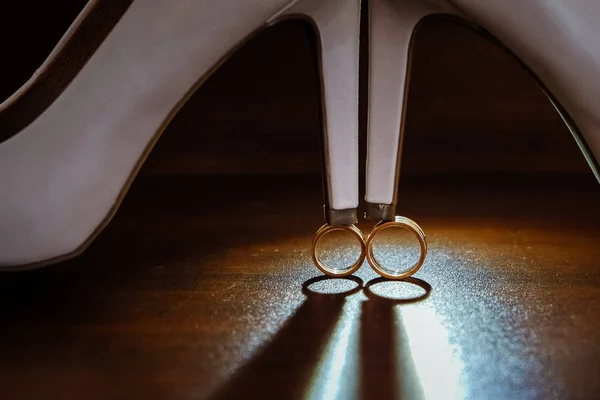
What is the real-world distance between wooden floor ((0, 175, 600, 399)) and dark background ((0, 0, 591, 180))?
25 cm

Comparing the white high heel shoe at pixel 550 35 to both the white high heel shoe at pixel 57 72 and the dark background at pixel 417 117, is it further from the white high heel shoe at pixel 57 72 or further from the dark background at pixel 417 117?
the dark background at pixel 417 117

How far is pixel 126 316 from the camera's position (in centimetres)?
47

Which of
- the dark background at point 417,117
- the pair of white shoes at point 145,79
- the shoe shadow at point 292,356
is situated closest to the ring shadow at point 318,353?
the shoe shadow at point 292,356

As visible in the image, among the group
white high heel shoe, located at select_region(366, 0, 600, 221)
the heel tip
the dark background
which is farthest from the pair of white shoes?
the dark background

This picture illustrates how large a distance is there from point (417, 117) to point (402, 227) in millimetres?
491

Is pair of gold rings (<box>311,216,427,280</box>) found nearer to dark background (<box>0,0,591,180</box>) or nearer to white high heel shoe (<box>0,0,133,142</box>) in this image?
white high heel shoe (<box>0,0,133,142</box>)

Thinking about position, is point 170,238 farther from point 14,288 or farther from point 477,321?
point 477,321

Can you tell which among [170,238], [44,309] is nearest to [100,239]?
[170,238]

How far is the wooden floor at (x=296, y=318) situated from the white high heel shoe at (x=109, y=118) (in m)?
0.07

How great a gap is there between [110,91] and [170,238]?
11.1 inches

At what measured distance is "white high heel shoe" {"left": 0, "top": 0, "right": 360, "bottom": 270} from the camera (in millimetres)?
404

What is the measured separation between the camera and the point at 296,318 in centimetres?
46

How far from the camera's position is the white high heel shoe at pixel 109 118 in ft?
1.32

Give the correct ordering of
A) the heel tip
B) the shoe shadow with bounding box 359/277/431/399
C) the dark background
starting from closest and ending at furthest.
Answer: the shoe shadow with bounding box 359/277/431/399, the heel tip, the dark background
